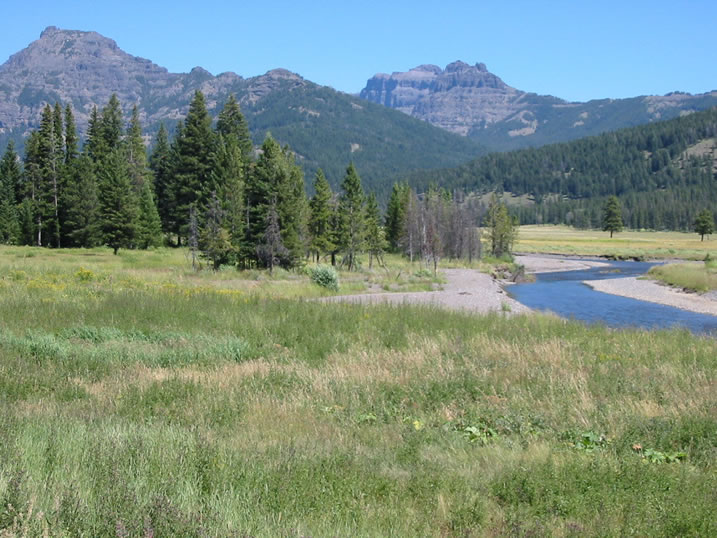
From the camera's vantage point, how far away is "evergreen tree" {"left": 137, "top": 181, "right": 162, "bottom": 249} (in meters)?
55.8

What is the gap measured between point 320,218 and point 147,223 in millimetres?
16828

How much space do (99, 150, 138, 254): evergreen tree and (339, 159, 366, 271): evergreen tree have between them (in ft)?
62.4

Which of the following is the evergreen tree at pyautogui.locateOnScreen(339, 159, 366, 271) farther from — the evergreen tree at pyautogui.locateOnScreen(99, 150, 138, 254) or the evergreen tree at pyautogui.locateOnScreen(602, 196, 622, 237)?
the evergreen tree at pyautogui.locateOnScreen(602, 196, 622, 237)

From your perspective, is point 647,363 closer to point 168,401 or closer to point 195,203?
point 168,401

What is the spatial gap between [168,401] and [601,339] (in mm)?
10686

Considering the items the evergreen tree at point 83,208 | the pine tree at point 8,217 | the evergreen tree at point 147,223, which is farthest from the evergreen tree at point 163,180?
the pine tree at point 8,217

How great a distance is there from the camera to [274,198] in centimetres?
4116

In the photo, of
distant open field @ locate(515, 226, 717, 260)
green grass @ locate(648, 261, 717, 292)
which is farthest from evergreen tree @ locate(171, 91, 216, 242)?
distant open field @ locate(515, 226, 717, 260)

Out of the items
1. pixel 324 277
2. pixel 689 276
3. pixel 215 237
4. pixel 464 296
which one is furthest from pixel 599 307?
pixel 215 237

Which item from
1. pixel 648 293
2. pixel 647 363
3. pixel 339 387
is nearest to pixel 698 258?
pixel 648 293

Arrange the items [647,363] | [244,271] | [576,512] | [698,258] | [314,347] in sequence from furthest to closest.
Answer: [698,258] → [244,271] → [314,347] → [647,363] → [576,512]

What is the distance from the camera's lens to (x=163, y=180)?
70625mm

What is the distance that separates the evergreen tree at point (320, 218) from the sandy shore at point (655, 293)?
2385 centimetres

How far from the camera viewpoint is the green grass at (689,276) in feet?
141
